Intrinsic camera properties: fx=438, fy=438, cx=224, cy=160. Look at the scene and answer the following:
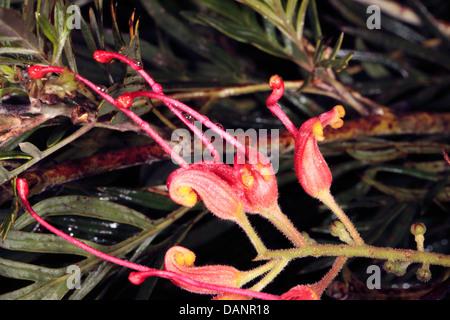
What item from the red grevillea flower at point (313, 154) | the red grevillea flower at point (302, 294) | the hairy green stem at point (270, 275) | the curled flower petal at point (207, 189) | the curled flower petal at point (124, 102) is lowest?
the red grevillea flower at point (302, 294)

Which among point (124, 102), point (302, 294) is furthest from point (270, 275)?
point (124, 102)

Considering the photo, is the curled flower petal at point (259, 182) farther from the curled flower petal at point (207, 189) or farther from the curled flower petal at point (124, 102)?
the curled flower petal at point (124, 102)

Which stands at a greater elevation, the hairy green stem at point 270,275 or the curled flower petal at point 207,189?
the curled flower petal at point 207,189

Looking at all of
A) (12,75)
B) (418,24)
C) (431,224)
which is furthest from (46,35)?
(418,24)

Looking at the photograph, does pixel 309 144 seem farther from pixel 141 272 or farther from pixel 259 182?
pixel 141 272

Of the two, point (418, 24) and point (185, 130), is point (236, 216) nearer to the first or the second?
point (185, 130)

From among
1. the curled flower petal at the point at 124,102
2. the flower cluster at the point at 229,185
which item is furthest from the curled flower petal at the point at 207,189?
the curled flower petal at the point at 124,102

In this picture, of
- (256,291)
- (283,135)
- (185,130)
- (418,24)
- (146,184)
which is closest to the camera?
(256,291)

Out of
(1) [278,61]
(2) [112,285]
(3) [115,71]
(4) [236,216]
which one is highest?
(1) [278,61]
